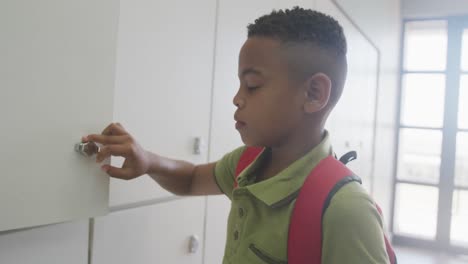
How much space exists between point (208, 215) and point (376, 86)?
8.25ft

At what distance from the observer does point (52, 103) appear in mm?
621

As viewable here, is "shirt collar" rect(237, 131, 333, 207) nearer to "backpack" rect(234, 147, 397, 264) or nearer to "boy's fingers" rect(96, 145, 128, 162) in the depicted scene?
"backpack" rect(234, 147, 397, 264)

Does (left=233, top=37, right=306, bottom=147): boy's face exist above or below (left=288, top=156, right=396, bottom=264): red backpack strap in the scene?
above

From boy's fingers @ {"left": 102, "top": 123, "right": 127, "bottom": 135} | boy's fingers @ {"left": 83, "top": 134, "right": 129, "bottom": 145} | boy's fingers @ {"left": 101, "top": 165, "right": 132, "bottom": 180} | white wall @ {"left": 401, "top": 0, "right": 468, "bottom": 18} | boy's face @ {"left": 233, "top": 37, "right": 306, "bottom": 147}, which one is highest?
white wall @ {"left": 401, "top": 0, "right": 468, "bottom": 18}

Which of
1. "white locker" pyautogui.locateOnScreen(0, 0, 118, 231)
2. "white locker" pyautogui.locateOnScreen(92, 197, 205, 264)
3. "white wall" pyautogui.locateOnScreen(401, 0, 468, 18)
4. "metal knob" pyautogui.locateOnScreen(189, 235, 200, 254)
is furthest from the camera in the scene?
"white wall" pyautogui.locateOnScreen(401, 0, 468, 18)

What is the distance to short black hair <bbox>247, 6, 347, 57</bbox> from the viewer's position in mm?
702

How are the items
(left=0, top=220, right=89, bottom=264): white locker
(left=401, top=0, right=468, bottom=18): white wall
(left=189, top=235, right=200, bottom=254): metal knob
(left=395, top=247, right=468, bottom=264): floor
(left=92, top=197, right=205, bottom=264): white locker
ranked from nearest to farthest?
(left=0, top=220, right=89, bottom=264): white locker
(left=92, top=197, right=205, bottom=264): white locker
(left=189, top=235, right=200, bottom=254): metal knob
(left=395, top=247, right=468, bottom=264): floor
(left=401, top=0, right=468, bottom=18): white wall

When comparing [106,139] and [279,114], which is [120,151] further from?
[279,114]

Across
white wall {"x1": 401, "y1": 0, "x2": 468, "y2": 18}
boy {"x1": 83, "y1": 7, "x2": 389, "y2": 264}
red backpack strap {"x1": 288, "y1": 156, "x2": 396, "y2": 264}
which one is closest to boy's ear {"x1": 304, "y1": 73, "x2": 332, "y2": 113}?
boy {"x1": 83, "y1": 7, "x2": 389, "y2": 264}

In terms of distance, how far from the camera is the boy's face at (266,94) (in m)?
0.69

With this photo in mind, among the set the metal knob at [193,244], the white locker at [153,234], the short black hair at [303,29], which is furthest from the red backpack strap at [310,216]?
the metal knob at [193,244]

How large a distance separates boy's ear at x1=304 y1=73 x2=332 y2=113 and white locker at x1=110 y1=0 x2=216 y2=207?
15.3 inches

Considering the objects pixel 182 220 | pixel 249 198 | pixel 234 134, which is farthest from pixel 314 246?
pixel 234 134

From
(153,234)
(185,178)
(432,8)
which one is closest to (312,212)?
(185,178)
